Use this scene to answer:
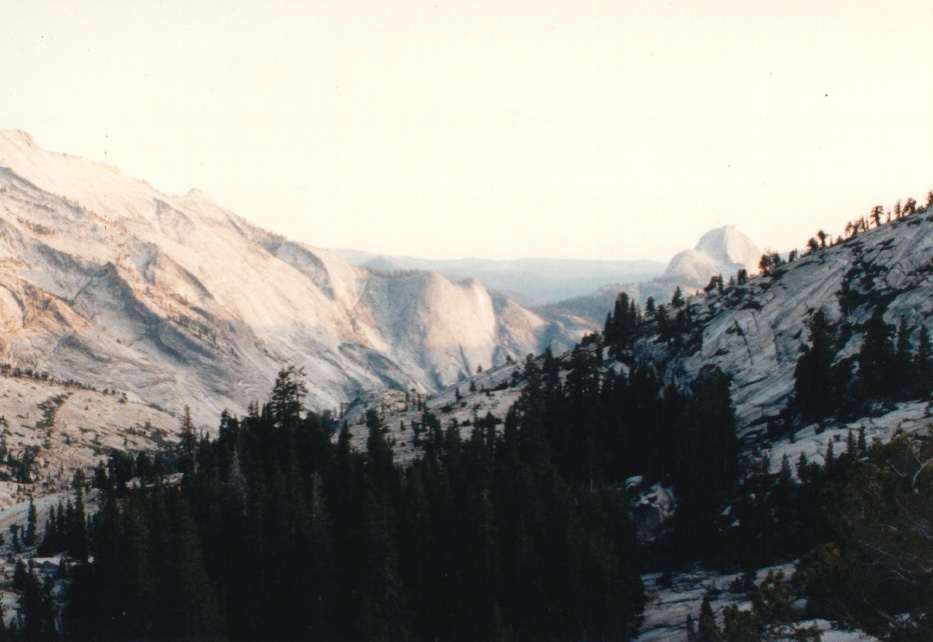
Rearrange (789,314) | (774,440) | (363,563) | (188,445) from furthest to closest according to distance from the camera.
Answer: (789,314) < (188,445) < (774,440) < (363,563)

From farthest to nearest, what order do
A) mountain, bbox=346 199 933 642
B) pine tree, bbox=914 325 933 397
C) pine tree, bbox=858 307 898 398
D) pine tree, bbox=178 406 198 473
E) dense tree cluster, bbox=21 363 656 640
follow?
pine tree, bbox=178 406 198 473, pine tree, bbox=858 307 898 398, pine tree, bbox=914 325 933 397, dense tree cluster, bbox=21 363 656 640, mountain, bbox=346 199 933 642

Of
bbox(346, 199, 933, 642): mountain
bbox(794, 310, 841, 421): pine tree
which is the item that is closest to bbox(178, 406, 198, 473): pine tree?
bbox(346, 199, 933, 642): mountain

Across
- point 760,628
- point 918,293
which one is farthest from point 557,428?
point 760,628

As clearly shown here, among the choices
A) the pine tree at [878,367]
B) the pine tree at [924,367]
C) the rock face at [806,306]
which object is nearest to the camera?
the pine tree at [924,367]

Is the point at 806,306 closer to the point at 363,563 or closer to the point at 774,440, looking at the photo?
the point at 774,440

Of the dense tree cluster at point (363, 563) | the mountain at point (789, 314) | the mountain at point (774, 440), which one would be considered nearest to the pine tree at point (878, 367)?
the mountain at point (774, 440)

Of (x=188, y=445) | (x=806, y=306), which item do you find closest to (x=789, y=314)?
(x=806, y=306)

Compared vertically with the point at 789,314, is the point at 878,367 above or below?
below

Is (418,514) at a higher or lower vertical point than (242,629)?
higher

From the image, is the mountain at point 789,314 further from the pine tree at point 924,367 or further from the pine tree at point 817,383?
the pine tree at point 817,383

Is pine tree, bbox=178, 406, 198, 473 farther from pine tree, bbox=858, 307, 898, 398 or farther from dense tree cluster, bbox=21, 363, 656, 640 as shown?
pine tree, bbox=858, 307, 898, 398

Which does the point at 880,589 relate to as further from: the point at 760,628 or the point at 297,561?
the point at 297,561
